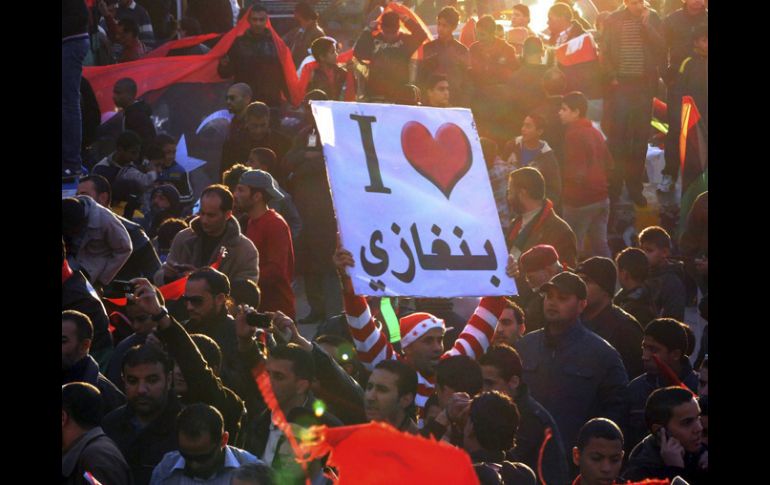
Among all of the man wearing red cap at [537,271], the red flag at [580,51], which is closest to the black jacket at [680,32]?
the red flag at [580,51]

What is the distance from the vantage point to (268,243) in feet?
30.2

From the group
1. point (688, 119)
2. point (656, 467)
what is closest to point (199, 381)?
point (656, 467)

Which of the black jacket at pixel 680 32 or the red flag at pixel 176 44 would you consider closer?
the black jacket at pixel 680 32

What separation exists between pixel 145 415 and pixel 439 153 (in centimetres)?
199

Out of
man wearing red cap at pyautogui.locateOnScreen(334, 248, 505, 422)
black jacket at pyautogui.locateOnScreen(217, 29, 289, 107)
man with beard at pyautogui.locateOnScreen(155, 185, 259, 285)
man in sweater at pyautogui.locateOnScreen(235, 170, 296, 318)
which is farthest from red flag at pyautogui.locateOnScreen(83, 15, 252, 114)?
man wearing red cap at pyautogui.locateOnScreen(334, 248, 505, 422)

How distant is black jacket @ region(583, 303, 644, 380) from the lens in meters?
7.79

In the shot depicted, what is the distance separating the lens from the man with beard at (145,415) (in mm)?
6473

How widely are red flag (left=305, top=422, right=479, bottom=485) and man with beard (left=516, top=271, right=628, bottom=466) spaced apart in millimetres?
2798

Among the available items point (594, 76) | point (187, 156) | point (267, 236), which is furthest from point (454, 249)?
point (594, 76)

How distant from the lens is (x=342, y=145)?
23.3ft

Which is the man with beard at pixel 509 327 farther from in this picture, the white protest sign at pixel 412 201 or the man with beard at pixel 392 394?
the man with beard at pixel 392 394

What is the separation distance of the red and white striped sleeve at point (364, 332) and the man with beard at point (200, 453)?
1232 millimetres
